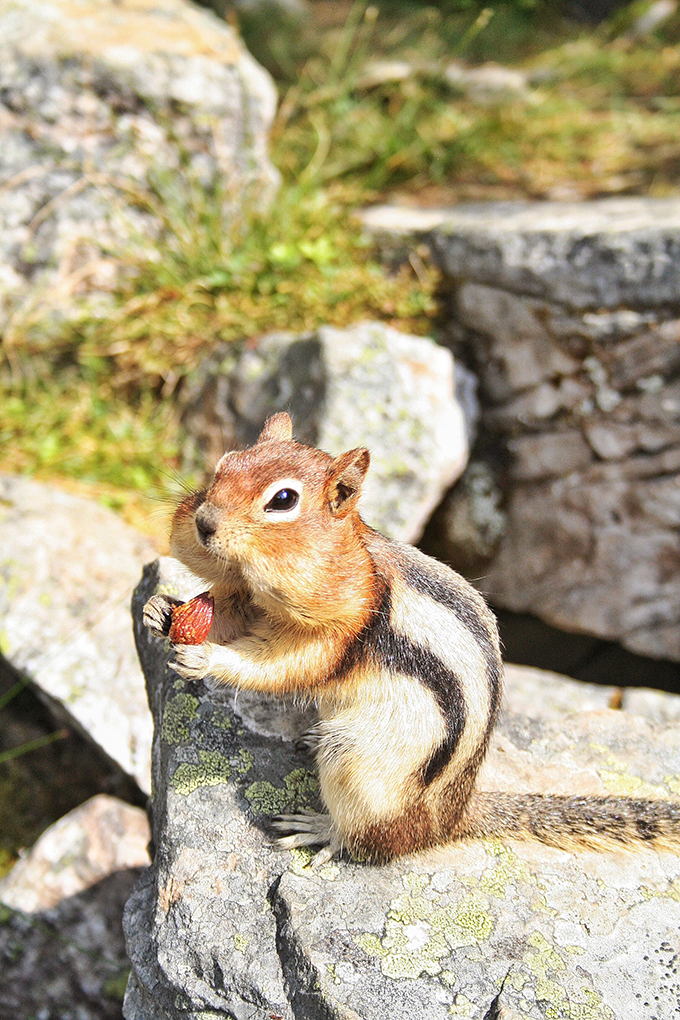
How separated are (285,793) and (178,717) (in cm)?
43

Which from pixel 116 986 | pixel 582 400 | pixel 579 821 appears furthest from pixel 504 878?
pixel 582 400

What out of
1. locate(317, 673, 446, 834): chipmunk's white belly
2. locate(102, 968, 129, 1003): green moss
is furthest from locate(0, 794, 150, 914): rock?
locate(317, 673, 446, 834): chipmunk's white belly

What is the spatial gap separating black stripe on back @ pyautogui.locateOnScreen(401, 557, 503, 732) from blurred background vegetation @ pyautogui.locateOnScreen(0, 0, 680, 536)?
2.30 m

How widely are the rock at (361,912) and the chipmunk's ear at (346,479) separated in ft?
2.88

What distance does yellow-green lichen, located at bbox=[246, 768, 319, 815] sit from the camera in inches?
101

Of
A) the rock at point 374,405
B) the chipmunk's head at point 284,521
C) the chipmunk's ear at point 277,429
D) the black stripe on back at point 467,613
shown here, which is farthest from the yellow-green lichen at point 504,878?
the rock at point 374,405

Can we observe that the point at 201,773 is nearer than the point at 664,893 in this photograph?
No

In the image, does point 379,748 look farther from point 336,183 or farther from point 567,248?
point 336,183

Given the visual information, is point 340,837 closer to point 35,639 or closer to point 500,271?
point 35,639

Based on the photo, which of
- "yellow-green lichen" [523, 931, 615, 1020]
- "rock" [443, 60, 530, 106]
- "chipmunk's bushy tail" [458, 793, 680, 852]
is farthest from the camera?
"rock" [443, 60, 530, 106]

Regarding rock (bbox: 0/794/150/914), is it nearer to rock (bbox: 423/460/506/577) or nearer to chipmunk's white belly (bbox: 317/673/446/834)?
chipmunk's white belly (bbox: 317/673/446/834)

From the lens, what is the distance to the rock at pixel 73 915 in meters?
3.28

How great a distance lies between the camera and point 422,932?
2.27 metres

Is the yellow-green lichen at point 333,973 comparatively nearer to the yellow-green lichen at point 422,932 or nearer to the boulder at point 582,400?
the yellow-green lichen at point 422,932
